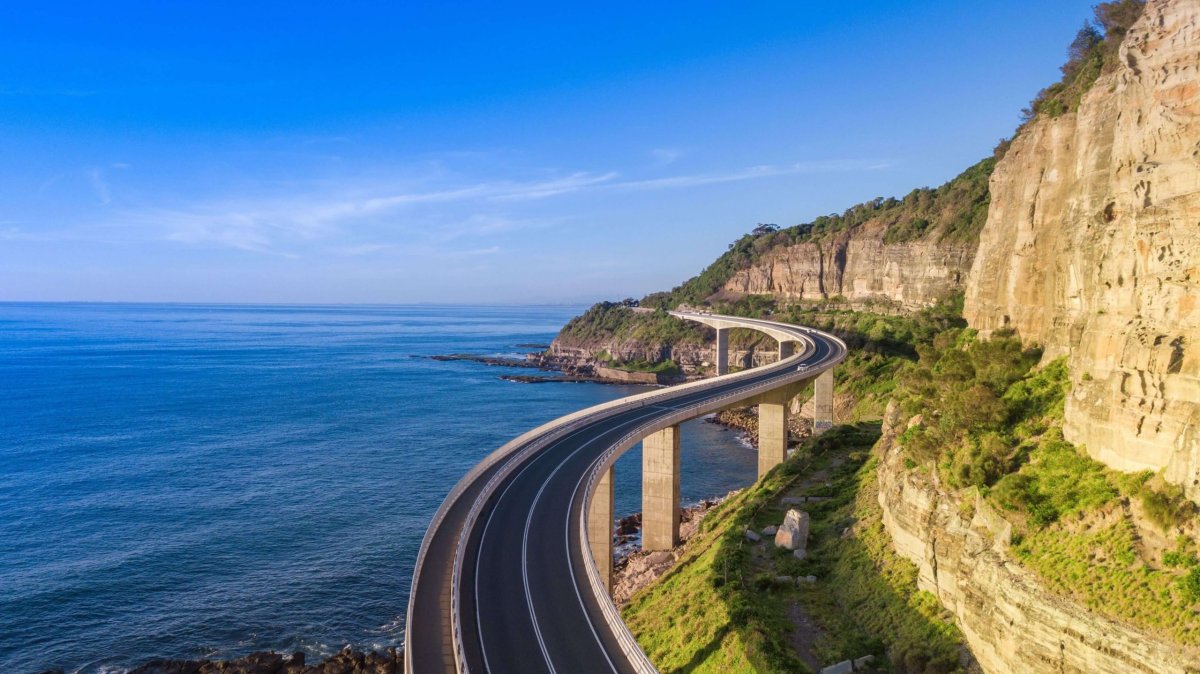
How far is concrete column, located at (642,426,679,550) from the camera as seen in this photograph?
147ft

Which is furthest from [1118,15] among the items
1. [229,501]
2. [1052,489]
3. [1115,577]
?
[229,501]

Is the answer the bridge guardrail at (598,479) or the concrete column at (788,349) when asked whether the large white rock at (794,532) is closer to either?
the bridge guardrail at (598,479)

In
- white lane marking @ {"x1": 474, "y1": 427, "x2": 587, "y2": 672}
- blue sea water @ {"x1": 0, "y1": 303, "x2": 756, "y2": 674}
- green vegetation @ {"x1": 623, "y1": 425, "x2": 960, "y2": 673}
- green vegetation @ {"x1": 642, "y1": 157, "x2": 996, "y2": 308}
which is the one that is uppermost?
green vegetation @ {"x1": 642, "y1": 157, "x2": 996, "y2": 308}

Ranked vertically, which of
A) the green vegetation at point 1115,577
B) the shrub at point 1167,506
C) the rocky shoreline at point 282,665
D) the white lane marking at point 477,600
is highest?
the shrub at point 1167,506

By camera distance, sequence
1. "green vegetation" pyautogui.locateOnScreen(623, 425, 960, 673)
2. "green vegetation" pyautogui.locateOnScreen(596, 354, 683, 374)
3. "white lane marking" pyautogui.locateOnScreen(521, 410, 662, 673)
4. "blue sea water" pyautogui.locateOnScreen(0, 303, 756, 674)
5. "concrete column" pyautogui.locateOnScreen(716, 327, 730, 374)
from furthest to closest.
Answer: "green vegetation" pyautogui.locateOnScreen(596, 354, 683, 374), "concrete column" pyautogui.locateOnScreen(716, 327, 730, 374), "blue sea water" pyautogui.locateOnScreen(0, 303, 756, 674), "green vegetation" pyautogui.locateOnScreen(623, 425, 960, 673), "white lane marking" pyautogui.locateOnScreen(521, 410, 662, 673)

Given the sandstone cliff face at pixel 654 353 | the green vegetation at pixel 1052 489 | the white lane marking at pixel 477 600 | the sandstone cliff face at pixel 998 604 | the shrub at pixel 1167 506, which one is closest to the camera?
the sandstone cliff face at pixel 998 604

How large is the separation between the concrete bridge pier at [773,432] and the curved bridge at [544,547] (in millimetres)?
5774

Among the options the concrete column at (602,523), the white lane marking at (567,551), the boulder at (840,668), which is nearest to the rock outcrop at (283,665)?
the white lane marking at (567,551)

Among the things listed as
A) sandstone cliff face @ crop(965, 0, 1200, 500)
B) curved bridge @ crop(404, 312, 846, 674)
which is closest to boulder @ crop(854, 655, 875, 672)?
curved bridge @ crop(404, 312, 846, 674)

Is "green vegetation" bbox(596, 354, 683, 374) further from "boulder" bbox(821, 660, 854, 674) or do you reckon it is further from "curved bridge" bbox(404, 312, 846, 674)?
"boulder" bbox(821, 660, 854, 674)

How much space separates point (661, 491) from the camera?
44938 mm

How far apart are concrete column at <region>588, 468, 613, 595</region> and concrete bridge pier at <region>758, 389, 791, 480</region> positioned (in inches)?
1034

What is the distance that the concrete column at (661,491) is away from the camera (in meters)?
44.7

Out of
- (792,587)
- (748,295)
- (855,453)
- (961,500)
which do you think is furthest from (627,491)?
(748,295)
